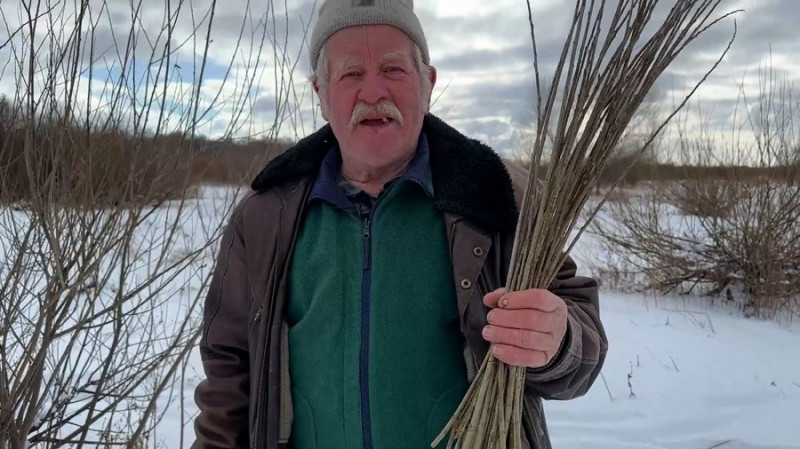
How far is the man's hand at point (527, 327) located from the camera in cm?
Answer: 100

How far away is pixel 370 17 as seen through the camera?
1.38 metres

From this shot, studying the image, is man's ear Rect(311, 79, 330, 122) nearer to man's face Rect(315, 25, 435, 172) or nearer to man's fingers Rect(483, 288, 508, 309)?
man's face Rect(315, 25, 435, 172)

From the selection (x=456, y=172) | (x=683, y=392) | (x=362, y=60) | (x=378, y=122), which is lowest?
(x=683, y=392)

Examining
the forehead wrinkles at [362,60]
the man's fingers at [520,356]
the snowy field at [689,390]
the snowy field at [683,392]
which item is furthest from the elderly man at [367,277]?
the snowy field at [689,390]

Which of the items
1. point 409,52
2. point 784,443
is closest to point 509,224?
→ point 409,52

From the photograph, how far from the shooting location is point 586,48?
1105 millimetres

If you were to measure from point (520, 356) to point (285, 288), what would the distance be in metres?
0.61

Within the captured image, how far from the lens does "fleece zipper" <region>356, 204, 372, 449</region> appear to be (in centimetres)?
127

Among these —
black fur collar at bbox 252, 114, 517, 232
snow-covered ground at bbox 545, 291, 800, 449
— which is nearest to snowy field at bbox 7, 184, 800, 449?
snow-covered ground at bbox 545, 291, 800, 449

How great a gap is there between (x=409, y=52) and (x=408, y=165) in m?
0.27

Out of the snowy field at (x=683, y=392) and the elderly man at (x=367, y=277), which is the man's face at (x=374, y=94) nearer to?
the elderly man at (x=367, y=277)

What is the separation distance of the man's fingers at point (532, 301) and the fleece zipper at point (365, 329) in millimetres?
387

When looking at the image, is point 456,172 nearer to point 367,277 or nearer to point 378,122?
point 378,122

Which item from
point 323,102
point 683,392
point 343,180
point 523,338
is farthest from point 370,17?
point 683,392
